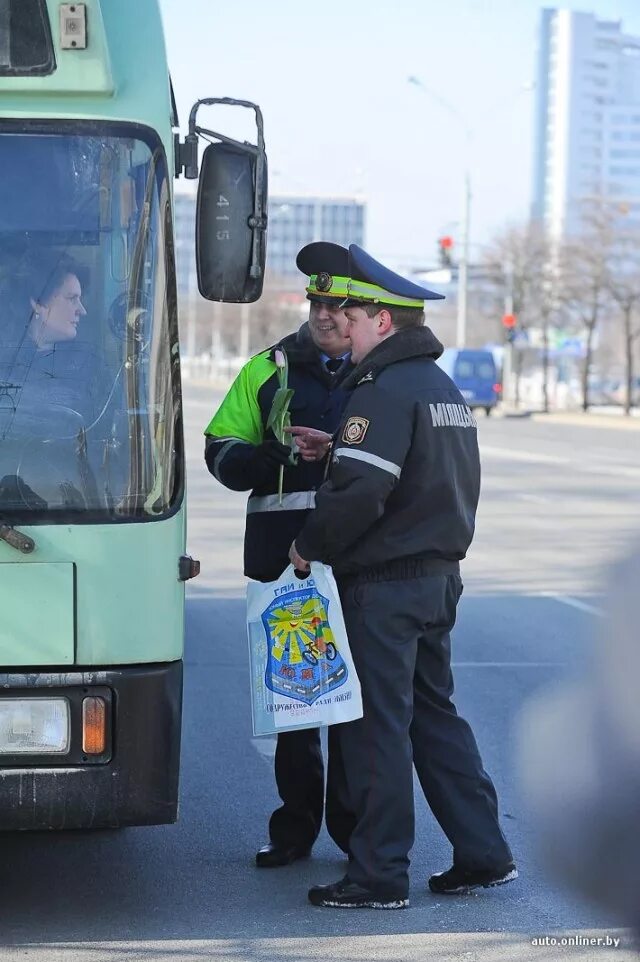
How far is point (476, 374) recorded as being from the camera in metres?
54.8

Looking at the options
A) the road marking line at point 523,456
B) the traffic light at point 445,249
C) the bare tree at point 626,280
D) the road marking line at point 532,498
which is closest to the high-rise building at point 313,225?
the bare tree at point 626,280

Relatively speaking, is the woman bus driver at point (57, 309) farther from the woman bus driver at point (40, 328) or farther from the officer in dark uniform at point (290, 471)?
the officer in dark uniform at point (290, 471)

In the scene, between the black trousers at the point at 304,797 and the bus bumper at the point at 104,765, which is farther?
the black trousers at the point at 304,797

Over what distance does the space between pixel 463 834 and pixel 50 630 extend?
156 cm

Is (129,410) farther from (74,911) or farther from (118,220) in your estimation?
(74,911)

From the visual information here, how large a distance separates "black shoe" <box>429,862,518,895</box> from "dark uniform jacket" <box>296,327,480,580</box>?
99 centimetres

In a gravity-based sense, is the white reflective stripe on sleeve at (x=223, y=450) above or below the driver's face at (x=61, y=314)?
below

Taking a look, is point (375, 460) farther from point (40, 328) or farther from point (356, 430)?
point (40, 328)

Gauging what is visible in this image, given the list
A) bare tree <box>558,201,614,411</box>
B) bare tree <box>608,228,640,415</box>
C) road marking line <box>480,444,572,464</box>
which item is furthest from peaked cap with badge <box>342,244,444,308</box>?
bare tree <box>558,201,614,411</box>

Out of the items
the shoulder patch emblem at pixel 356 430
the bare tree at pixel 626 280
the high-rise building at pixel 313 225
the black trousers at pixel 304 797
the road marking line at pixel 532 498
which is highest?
the high-rise building at pixel 313 225

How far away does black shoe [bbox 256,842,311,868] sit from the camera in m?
5.59

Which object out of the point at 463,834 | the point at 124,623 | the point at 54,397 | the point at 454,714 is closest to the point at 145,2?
the point at 54,397

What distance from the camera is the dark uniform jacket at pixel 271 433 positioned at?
18.0 feet

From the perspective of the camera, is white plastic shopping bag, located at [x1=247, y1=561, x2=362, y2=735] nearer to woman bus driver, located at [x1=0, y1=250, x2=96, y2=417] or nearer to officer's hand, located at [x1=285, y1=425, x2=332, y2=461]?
officer's hand, located at [x1=285, y1=425, x2=332, y2=461]
